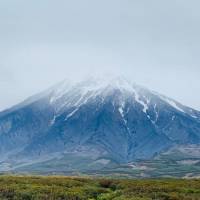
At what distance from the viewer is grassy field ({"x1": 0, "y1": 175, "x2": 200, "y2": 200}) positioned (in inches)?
3538

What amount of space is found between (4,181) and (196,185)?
37392mm

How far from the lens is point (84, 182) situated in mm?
112000

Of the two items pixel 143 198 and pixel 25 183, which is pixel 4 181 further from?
pixel 143 198

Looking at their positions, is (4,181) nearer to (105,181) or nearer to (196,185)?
(105,181)

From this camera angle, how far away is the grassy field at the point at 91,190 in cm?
8988

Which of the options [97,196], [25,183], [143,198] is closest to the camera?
[143,198]

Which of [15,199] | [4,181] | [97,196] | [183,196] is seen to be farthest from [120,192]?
[4,181]

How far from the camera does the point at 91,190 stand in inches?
3839

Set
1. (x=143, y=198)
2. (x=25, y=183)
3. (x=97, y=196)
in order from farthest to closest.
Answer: (x=25, y=183) < (x=97, y=196) < (x=143, y=198)

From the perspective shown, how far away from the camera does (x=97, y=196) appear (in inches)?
3642

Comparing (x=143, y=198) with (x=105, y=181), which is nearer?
(x=143, y=198)

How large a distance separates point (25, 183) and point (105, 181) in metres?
16.5

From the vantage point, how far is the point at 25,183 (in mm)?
105500

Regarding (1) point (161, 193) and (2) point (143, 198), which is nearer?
(2) point (143, 198)
